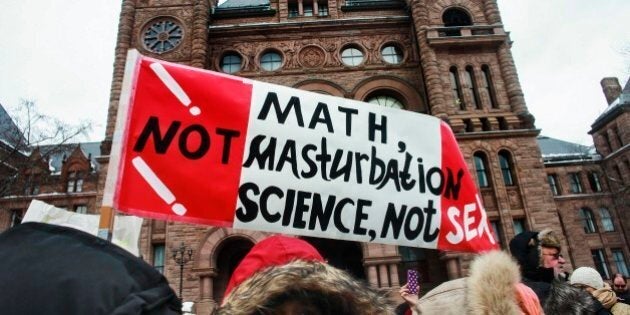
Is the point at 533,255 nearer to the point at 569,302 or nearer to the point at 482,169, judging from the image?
the point at 569,302

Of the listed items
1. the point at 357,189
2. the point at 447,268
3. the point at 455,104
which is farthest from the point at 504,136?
the point at 357,189

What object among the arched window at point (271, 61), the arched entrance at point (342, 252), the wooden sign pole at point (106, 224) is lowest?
the wooden sign pole at point (106, 224)

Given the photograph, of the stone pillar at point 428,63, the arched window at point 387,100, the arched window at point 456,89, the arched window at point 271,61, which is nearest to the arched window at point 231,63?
the arched window at point 271,61

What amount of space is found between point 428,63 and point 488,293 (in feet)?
61.3

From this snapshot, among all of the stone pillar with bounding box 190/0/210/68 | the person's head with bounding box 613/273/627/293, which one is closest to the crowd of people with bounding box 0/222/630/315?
the person's head with bounding box 613/273/627/293

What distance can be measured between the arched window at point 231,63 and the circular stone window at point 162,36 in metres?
2.42

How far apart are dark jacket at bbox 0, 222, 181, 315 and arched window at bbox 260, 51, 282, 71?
20245 millimetres

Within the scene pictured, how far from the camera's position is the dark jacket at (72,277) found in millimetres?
790

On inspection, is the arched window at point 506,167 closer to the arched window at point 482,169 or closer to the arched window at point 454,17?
the arched window at point 482,169

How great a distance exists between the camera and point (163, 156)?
2566 millimetres

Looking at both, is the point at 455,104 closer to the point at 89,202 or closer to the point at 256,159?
the point at 256,159

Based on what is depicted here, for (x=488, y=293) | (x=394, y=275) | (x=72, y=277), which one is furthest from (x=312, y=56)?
(x=72, y=277)

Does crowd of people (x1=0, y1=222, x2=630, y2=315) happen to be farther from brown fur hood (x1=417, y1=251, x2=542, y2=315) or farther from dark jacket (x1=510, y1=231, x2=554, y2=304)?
dark jacket (x1=510, y1=231, x2=554, y2=304)

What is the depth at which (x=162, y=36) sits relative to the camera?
2023cm
